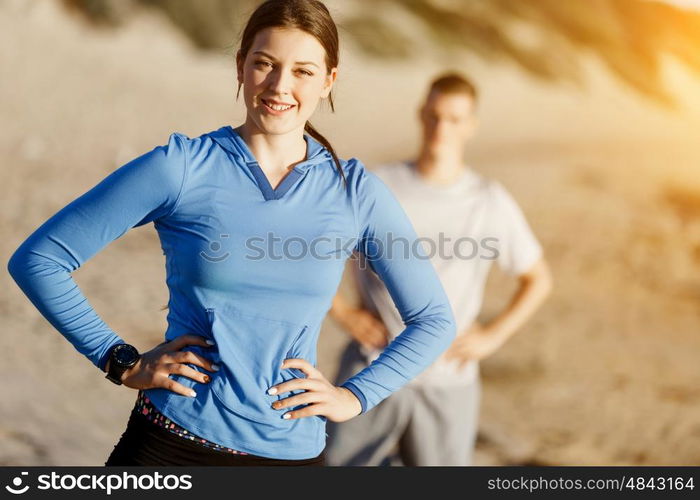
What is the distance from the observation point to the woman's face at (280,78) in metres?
2.03

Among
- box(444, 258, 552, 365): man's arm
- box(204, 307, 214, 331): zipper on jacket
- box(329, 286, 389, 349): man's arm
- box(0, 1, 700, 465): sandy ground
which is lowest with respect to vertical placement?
box(204, 307, 214, 331): zipper on jacket

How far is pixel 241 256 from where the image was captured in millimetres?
1963

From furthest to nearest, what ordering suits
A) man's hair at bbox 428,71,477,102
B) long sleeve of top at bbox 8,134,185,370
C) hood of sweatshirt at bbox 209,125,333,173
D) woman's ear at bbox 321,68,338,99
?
man's hair at bbox 428,71,477,102
woman's ear at bbox 321,68,338,99
hood of sweatshirt at bbox 209,125,333,173
long sleeve of top at bbox 8,134,185,370

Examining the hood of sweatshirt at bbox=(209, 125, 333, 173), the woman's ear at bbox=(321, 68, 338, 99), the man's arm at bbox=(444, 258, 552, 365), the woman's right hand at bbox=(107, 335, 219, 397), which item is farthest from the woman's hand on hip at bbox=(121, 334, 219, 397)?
the man's arm at bbox=(444, 258, 552, 365)

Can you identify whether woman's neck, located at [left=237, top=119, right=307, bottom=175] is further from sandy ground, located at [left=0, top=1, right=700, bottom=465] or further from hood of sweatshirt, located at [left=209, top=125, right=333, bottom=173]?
sandy ground, located at [left=0, top=1, right=700, bottom=465]

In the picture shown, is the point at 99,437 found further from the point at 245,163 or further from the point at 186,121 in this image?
the point at 186,121

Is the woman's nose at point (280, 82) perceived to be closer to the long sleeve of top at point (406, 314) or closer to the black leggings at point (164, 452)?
the long sleeve of top at point (406, 314)

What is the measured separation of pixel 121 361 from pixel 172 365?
169 millimetres

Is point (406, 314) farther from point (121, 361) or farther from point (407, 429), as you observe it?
point (407, 429)

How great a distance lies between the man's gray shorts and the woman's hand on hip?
1629 millimetres

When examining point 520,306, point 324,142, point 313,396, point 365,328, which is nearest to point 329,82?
point 324,142

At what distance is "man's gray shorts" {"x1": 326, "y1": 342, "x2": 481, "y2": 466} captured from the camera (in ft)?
11.9

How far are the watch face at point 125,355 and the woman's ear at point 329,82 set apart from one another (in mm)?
703

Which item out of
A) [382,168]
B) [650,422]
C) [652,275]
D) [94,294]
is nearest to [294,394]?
[382,168]
